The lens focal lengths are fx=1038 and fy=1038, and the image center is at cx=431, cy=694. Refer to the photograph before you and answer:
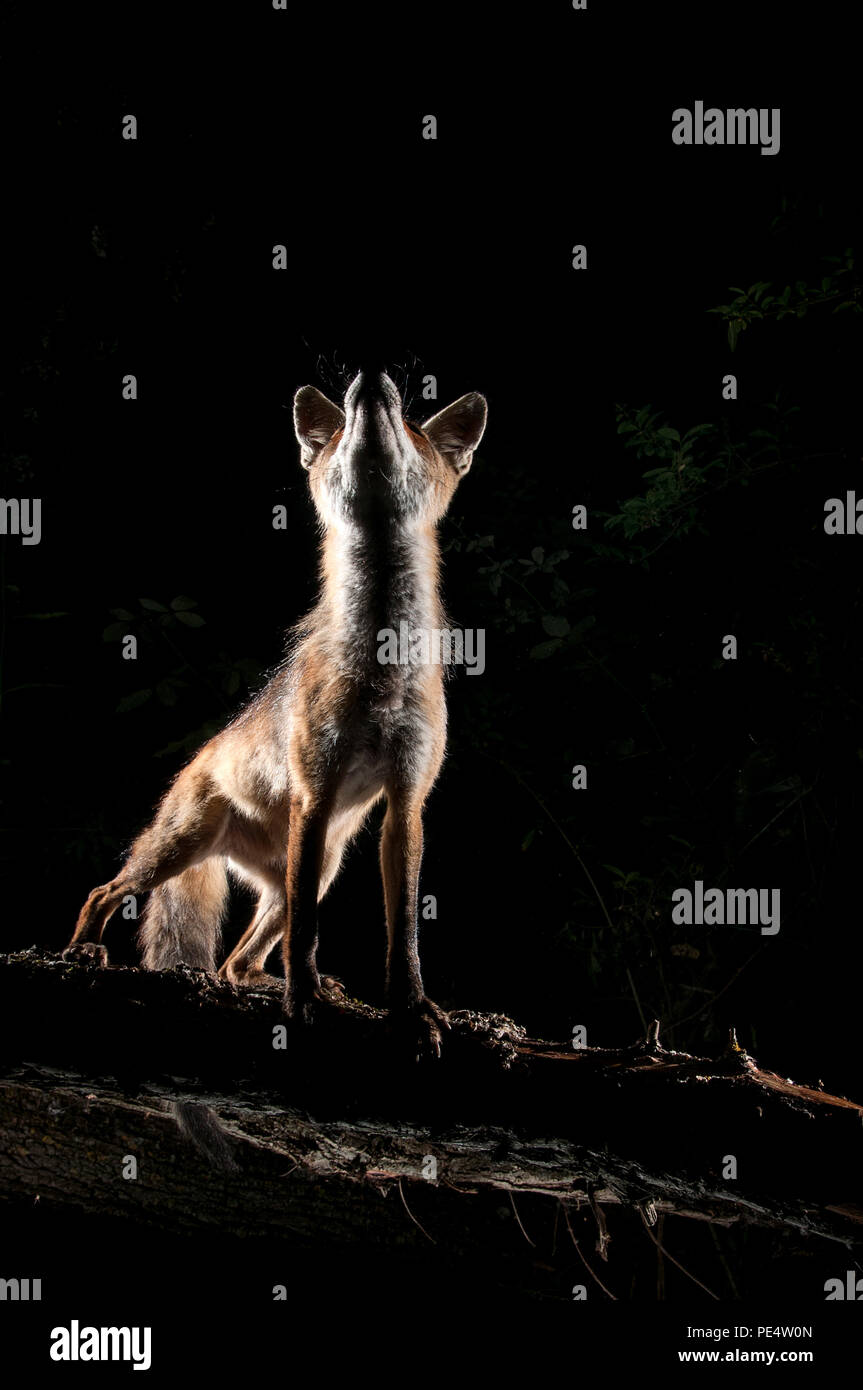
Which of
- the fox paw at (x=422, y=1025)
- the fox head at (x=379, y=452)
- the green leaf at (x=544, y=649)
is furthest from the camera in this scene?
the green leaf at (x=544, y=649)

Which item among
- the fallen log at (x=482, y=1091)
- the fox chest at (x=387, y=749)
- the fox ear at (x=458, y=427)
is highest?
the fox ear at (x=458, y=427)

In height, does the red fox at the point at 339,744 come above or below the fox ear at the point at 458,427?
below

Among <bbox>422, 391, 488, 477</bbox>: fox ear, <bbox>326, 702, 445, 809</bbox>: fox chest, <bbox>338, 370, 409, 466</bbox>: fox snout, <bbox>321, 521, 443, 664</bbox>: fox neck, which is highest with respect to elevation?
<bbox>422, 391, 488, 477</bbox>: fox ear

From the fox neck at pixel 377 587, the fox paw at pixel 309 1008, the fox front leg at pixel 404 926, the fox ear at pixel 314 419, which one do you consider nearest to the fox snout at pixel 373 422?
the fox neck at pixel 377 587

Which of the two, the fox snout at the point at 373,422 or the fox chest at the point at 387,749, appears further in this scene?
the fox chest at the point at 387,749

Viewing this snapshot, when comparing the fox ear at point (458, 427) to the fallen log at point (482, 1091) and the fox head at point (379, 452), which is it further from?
the fallen log at point (482, 1091)

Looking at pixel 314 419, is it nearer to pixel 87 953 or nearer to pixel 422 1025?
pixel 87 953

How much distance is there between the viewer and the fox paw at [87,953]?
2691mm

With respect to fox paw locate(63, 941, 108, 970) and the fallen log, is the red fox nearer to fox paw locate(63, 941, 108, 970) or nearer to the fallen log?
fox paw locate(63, 941, 108, 970)

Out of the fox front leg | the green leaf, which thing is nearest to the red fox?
the fox front leg

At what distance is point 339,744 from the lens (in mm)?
2752

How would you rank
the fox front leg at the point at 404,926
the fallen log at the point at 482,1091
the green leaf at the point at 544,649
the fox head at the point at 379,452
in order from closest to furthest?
the fallen log at the point at 482,1091 < the fox front leg at the point at 404,926 < the fox head at the point at 379,452 < the green leaf at the point at 544,649

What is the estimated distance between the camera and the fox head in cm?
260

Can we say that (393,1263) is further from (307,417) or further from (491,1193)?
(307,417)
